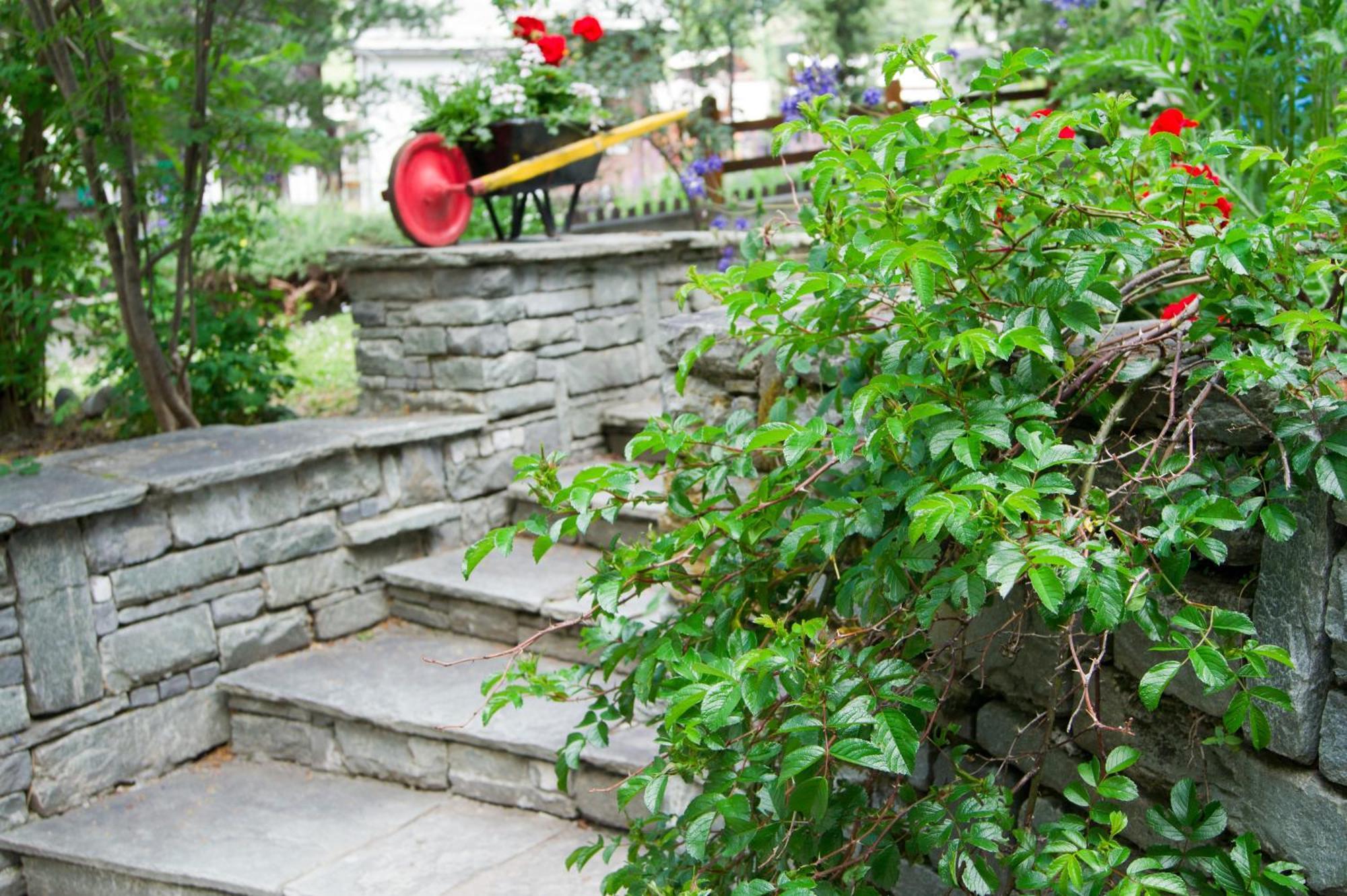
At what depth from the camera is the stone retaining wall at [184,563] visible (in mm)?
3135

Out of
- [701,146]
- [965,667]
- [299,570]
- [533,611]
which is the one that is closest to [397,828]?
Answer: [533,611]

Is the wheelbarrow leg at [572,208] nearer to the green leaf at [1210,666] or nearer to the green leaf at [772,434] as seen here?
the green leaf at [772,434]

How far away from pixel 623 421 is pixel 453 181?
1.04m

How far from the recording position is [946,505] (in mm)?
1403

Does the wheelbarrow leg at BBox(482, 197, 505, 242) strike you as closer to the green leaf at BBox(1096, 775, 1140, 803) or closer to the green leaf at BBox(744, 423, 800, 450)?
the green leaf at BBox(744, 423, 800, 450)

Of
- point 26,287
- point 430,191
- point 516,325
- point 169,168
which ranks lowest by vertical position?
point 516,325

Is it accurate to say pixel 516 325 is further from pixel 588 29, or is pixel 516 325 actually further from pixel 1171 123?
pixel 1171 123

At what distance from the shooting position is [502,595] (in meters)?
Result: 3.56

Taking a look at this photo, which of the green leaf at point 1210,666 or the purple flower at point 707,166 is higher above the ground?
the purple flower at point 707,166

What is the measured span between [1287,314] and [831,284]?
0.54 m

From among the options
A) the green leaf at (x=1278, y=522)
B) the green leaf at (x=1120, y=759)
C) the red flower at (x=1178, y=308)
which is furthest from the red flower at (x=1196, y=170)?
the green leaf at (x=1120, y=759)

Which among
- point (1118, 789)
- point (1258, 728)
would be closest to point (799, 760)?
point (1118, 789)

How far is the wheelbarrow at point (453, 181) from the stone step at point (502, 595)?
1138mm

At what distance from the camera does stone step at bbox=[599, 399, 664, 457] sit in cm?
436
